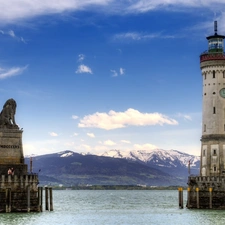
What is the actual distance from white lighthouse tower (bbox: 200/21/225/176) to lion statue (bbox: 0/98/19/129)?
108 feet

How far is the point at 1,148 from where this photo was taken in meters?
91.2

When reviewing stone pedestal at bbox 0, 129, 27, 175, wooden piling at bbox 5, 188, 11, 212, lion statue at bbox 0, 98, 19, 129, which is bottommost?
wooden piling at bbox 5, 188, 11, 212

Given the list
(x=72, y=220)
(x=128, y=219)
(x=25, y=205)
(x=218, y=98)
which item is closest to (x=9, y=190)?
(x=25, y=205)

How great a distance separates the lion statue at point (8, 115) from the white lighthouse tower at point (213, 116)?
32956 mm

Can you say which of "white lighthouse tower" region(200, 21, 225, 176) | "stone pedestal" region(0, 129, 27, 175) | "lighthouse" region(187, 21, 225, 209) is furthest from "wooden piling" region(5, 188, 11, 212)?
"white lighthouse tower" region(200, 21, 225, 176)

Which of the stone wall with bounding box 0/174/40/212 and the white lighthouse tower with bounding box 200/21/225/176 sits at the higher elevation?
the white lighthouse tower with bounding box 200/21/225/176

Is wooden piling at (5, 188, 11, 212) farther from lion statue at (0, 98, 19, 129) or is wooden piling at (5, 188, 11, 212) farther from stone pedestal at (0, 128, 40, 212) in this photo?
lion statue at (0, 98, 19, 129)

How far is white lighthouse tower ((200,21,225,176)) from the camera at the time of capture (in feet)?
351

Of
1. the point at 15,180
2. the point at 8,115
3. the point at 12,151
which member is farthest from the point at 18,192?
the point at 8,115

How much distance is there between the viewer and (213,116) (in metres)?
108

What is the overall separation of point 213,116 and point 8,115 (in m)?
34.5

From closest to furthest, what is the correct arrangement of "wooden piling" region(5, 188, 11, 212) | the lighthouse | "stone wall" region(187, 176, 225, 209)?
"wooden piling" region(5, 188, 11, 212), "stone wall" region(187, 176, 225, 209), the lighthouse

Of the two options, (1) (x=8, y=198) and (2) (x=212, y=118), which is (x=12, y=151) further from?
(2) (x=212, y=118)

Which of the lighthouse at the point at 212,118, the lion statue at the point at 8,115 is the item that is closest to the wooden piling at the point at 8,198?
the lion statue at the point at 8,115
